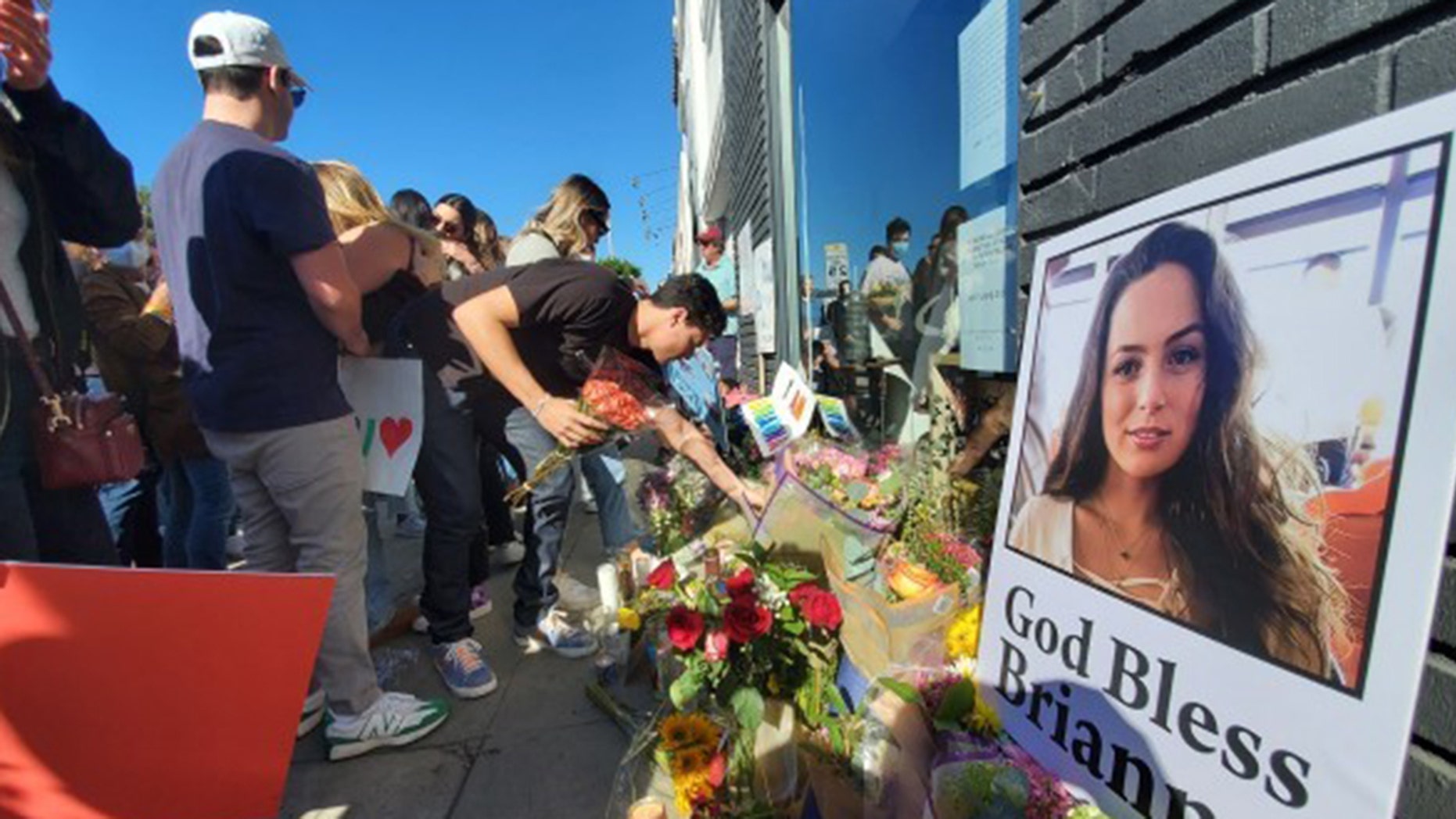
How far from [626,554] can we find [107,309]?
2.24 meters

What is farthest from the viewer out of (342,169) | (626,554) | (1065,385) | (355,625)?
(626,554)

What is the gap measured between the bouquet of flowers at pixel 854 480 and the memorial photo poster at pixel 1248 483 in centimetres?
113

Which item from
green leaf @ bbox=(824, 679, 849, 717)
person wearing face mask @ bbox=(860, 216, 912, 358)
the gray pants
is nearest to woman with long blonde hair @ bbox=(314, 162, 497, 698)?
the gray pants

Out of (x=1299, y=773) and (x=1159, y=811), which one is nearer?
(x=1299, y=773)

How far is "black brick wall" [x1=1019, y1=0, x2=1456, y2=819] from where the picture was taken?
36.4 inches

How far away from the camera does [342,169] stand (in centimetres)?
251

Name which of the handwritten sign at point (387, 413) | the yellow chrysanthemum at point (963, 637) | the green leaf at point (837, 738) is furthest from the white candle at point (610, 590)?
the yellow chrysanthemum at point (963, 637)

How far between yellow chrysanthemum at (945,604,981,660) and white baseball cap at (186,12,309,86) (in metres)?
2.35

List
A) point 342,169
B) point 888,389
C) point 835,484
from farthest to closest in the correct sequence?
point 888,389
point 342,169
point 835,484

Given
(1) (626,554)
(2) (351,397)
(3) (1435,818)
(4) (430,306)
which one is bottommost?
(1) (626,554)

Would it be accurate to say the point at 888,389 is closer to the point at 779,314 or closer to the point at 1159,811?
the point at 779,314

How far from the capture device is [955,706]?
1.42 m

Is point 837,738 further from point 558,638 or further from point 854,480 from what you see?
point 558,638

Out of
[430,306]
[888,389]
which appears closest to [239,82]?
[430,306]
